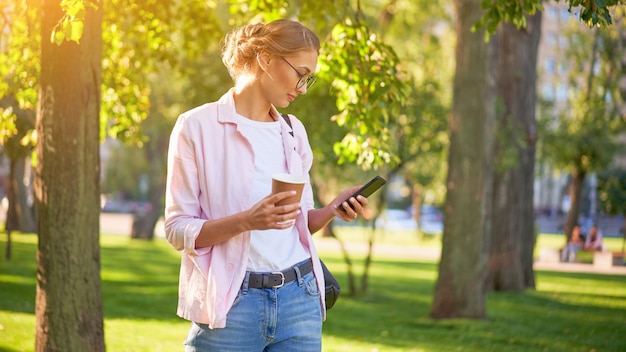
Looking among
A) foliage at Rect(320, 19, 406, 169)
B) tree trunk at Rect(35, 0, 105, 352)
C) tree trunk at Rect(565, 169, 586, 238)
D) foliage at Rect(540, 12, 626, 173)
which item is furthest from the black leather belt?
tree trunk at Rect(565, 169, 586, 238)

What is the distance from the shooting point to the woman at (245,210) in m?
3.26

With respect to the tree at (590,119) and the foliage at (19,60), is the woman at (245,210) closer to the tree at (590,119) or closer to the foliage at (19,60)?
the foliage at (19,60)

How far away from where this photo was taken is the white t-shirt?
10.8 feet

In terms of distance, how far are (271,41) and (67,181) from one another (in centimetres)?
311

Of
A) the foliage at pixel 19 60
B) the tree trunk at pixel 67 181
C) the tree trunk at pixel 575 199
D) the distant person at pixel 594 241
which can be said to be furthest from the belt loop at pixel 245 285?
the distant person at pixel 594 241

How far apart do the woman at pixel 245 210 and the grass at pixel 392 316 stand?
6.24m

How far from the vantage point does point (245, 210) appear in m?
3.12

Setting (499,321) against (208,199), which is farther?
(499,321)

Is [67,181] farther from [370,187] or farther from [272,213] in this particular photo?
[272,213]

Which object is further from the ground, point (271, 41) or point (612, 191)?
point (271, 41)

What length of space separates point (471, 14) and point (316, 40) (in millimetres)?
10687

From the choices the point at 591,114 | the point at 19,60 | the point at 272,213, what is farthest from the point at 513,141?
the point at 591,114

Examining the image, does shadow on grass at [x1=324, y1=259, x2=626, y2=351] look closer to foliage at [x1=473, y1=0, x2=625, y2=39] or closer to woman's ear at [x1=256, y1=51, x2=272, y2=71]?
foliage at [x1=473, y1=0, x2=625, y2=39]

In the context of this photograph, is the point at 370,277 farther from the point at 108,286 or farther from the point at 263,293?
the point at 263,293
